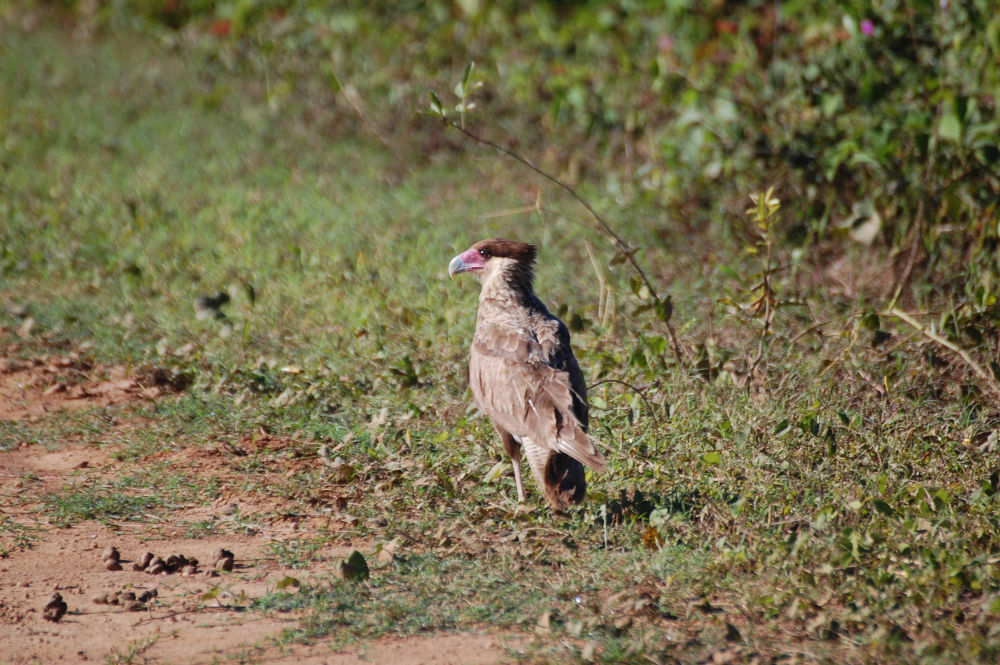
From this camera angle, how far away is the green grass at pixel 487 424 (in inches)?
159

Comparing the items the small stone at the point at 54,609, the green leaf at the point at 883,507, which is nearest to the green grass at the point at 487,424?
the green leaf at the point at 883,507

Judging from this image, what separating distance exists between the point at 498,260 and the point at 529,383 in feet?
3.63

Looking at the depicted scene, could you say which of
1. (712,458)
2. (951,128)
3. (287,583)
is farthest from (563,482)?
(951,128)

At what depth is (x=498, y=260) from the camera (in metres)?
5.81

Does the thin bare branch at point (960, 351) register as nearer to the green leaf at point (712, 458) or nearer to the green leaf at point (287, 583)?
the green leaf at point (712, 458)

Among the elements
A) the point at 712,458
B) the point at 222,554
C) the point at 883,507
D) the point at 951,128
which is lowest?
the point at 222,554

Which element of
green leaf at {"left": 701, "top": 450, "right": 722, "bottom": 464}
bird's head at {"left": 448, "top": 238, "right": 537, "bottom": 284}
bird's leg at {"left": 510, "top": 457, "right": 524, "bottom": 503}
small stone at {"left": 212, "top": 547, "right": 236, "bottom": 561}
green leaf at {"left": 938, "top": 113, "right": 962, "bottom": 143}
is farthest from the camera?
green leaf at {"left": 938, "top": 113, "right": 962, "bottom": 143}

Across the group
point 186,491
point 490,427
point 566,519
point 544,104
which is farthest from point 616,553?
point 544,104

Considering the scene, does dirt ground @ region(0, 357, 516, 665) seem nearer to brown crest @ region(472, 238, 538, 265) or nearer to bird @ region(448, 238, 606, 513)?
bird @ region(448, 238, 606, 513)

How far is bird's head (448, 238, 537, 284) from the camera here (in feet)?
18.9

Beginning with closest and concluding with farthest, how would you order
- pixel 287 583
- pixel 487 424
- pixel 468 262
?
pixel 287 583 → pixel 487 424 → pixel 468 262

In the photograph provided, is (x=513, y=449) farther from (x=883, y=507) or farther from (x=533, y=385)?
(x=883, y=507)

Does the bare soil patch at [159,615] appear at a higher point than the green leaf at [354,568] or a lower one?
lower

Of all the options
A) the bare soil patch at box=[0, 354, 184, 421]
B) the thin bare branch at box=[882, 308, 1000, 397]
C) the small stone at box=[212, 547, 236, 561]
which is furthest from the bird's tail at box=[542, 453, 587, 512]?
the bare soil patch at box=[0, 354, 184, 421]
